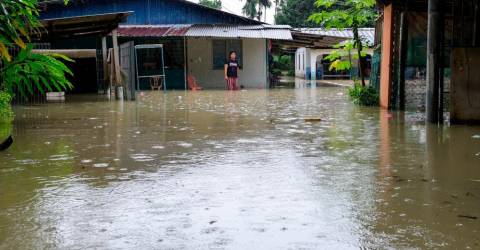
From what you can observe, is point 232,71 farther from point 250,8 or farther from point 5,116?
point 250,8

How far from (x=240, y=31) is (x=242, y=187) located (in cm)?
1936

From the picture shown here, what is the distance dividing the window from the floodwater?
1639cm

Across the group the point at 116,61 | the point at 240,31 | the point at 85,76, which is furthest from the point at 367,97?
the point at 85,76

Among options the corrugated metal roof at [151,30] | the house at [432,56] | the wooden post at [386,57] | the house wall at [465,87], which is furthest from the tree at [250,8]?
the house wall at [465,87]

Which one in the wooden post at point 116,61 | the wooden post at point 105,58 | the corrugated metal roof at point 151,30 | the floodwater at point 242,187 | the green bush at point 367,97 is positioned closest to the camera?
the floodwater at point 242,187

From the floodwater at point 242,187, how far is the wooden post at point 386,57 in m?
3.03

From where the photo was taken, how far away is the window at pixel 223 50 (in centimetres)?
2550

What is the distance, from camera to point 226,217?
4.01 meters

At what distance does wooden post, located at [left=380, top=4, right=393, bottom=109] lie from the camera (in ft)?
40.1

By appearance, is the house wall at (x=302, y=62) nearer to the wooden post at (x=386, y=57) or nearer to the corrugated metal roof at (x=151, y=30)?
the corrugated metal roof at (x=151, y=30)

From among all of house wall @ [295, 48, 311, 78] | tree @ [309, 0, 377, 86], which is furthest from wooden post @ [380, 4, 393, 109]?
house wall @ [295, 48, 311, 78]

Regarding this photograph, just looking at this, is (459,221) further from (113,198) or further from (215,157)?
(215,157)

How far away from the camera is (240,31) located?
2377cm

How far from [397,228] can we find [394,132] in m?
A: 5.08
